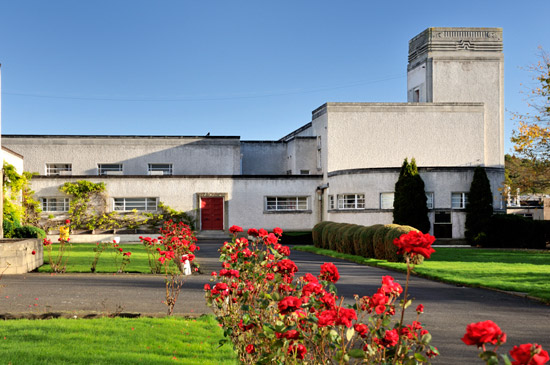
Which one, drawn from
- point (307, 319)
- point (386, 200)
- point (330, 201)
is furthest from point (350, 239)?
point (307, 319)

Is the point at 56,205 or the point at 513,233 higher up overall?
the point at 56,205

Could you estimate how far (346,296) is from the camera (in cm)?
1211

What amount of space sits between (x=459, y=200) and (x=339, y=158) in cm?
781

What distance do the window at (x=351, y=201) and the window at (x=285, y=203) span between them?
3748mm

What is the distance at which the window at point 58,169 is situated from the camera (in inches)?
1511

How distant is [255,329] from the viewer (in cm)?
568

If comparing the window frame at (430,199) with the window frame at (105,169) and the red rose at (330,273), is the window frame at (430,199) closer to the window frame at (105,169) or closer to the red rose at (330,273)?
the window frame at (105,169)

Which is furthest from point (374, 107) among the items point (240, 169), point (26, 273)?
point (26, 273)

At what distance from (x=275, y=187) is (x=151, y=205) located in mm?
7454

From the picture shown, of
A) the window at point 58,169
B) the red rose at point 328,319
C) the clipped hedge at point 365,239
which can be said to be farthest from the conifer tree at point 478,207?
the red rose at point 328,319

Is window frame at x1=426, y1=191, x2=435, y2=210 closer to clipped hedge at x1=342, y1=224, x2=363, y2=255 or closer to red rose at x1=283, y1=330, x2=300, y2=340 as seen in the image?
clipped hedge at x1=342, y1=224, x2=363, y2=255

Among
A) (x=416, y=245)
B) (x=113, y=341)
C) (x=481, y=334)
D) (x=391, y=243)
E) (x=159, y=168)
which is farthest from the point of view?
(x=159, y=168)

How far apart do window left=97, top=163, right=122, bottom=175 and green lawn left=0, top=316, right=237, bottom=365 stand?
31.4 meters

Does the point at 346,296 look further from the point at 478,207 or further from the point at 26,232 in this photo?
the point at 478,207
